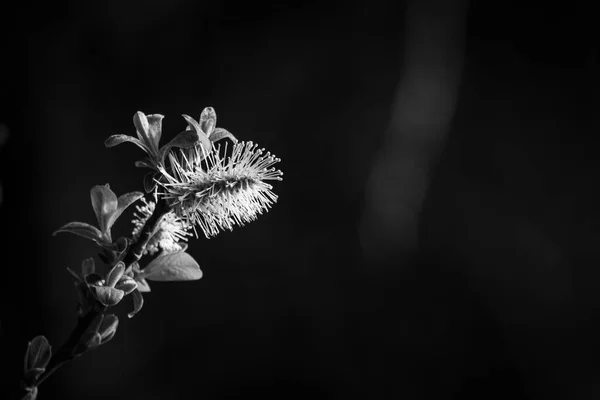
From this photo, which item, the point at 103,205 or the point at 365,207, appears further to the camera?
the point at 365,207

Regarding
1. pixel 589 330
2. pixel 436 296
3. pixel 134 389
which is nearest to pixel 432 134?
pixel 436 296

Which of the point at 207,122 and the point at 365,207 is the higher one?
the point at 207,122

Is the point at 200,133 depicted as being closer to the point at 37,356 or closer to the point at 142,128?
the point at 142,128

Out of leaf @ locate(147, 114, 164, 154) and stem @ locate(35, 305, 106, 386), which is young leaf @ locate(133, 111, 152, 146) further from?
stem @ locate(35, 305, 106, 386)

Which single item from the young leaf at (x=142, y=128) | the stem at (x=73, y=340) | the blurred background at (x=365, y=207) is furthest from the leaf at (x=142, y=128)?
the blurred background at (x=365, y=207)

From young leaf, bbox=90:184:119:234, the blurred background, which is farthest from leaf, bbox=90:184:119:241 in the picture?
the blurred background

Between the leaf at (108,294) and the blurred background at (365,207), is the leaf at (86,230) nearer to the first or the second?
the leaf at (108,294)

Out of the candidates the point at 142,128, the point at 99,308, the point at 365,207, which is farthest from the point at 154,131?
the point at 365,207
